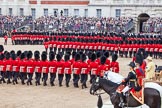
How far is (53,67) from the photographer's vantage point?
18.1m

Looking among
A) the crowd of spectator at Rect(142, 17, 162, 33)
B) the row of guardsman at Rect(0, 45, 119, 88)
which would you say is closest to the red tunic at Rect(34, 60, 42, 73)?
the row of guardsman at Rect(0, 45, 119, 88)

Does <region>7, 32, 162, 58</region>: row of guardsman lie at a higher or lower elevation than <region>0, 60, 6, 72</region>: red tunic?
higher

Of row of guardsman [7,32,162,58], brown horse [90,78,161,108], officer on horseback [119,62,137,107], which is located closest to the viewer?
officer on horseback [119,62,137,107]

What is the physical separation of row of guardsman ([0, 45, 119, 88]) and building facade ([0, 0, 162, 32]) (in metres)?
24.9

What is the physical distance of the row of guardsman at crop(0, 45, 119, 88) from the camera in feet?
58.4

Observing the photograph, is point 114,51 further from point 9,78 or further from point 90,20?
point 90,20

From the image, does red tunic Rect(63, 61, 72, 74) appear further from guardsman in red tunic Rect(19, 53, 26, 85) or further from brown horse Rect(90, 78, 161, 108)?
brown horse Rect(90, 78, 161, 108)

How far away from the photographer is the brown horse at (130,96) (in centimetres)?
1188

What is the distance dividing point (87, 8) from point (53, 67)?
93.5 feet

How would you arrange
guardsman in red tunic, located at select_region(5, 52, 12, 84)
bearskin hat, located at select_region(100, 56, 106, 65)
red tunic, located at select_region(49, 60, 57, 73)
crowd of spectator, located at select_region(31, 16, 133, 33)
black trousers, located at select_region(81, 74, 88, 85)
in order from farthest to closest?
crowd of spectator, located at select_region(31, 16, 133, 33) → guardsman in red tunic, located at select_region(5, 52, 12, 84) → red tunic, located at select_region(49, 60, 57, 73) → black trousers, located at select_region(81, 74, 88, 85) → bearskin hat, located at select_region(100, 56, 106, 65)

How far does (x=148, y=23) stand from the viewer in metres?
39.7

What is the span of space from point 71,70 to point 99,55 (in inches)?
55.7

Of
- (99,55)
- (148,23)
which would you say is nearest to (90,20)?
(148,23)

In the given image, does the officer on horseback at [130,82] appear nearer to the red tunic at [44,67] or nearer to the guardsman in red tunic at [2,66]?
the red tunic at [44,67]
